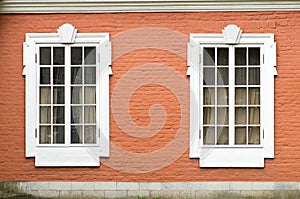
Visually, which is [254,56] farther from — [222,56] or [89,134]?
[89,134]

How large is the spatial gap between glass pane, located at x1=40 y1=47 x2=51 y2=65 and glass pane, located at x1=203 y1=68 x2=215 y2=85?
280cm

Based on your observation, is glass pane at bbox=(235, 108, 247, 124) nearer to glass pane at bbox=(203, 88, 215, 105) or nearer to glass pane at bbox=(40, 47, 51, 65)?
glass pane at bbox=(203, 88, 215, 105)

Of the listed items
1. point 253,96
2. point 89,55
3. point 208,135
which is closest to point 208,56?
point 253,96

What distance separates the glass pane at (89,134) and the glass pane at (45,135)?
67cm

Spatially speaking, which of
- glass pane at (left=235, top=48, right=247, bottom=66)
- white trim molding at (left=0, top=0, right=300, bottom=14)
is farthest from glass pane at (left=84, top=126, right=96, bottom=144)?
glass pane at (left=235, top=48, right=247, bottom=66)

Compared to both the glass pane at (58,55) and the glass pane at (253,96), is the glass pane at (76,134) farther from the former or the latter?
the glass pane at (253,96)

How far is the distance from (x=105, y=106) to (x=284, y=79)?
321cm

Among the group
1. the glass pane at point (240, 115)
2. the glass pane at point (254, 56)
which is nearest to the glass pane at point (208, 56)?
the glass pane at point (254, 56)

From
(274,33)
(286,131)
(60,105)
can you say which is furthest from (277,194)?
(60,105)

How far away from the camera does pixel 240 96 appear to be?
12938 millimetres

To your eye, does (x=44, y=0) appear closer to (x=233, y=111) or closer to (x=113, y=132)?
(x=113, y=132)

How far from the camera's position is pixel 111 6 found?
12922 mm

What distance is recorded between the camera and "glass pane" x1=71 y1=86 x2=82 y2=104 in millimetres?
13016

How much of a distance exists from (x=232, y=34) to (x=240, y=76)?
0.77m
